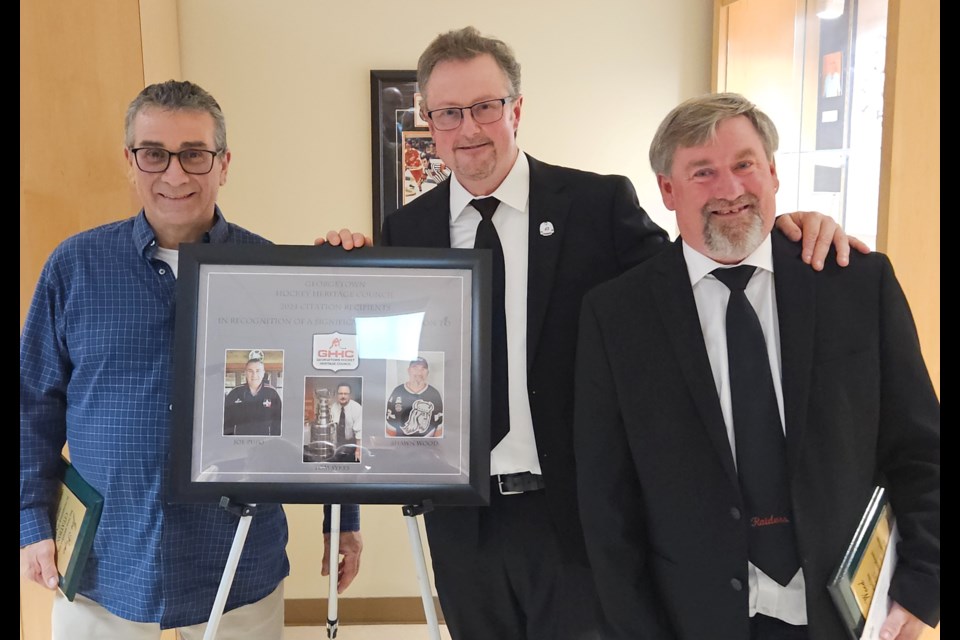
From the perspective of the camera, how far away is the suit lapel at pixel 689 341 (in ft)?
4.90

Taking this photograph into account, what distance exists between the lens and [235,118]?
342 cm

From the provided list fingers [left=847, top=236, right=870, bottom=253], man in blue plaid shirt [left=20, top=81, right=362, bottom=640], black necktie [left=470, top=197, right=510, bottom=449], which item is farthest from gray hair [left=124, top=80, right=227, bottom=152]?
fingers [left=847, top=236, right=870, bottom=253]

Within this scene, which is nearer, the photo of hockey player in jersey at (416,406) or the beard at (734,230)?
the beard at (734,230)

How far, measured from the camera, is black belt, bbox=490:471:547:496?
182cm

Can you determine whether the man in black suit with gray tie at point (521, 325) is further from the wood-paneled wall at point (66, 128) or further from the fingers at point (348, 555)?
the wood-paneled wall at point (66, 128)

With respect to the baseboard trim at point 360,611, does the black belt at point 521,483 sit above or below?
above

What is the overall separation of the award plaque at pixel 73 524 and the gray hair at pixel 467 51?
127 cm

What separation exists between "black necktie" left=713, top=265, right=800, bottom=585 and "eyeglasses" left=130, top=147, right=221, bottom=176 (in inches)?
52.0

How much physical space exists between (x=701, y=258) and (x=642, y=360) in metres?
0.25

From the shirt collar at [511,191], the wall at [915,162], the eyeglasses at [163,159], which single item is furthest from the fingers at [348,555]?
the wall at [915,162]

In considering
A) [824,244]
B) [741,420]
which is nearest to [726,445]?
[741,420]
